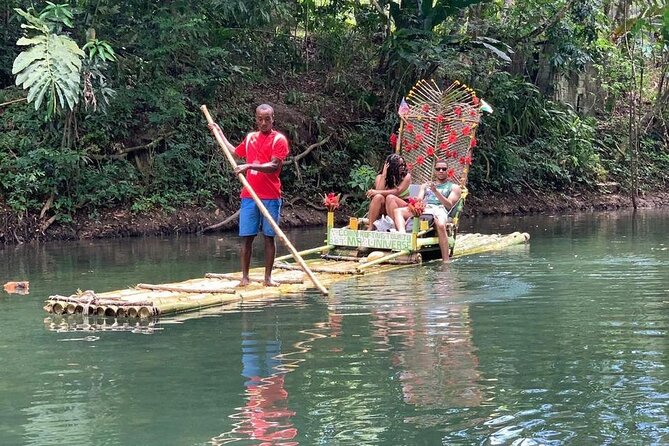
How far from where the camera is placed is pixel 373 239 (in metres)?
12.6

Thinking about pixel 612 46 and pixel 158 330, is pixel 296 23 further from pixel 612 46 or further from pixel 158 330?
pixel 158 330

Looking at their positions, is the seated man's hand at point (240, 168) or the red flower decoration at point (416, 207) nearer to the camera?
the seated man's hand at point (240, 168)

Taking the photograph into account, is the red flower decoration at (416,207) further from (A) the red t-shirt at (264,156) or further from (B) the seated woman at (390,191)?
(A) the red t-shirt at (264,156)

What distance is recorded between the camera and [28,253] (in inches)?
583

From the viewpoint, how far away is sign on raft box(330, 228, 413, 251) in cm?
1239

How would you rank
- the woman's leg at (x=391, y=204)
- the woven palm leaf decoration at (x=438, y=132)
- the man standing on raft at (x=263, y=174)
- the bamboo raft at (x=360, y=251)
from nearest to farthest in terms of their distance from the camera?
the bamboo raft at (x=360, y=251), the man standing on raft at (x=263, y=174), the woman's leg at (x=391, y=204), the woven palm leaf decoration at (x=438, y=132)

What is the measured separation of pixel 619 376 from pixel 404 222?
6490 millimetres

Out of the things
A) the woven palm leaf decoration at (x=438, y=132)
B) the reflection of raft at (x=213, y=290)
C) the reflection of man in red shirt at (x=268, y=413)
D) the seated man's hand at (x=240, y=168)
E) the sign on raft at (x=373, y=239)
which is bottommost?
the reflection of man in red shirt at (x=268, y=413)

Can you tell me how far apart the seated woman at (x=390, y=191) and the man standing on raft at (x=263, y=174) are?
314 cm

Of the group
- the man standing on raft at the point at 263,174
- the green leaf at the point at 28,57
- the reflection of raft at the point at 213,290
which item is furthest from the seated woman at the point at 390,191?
the green leaf at the point at 28,57

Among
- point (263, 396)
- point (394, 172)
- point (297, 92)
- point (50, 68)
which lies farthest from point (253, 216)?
point (297, 92)

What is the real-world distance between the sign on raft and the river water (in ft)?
2.51

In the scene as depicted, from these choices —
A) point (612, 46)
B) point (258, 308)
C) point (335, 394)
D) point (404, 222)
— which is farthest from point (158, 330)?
point (612, 46)

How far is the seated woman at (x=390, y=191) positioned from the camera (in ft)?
42.2
